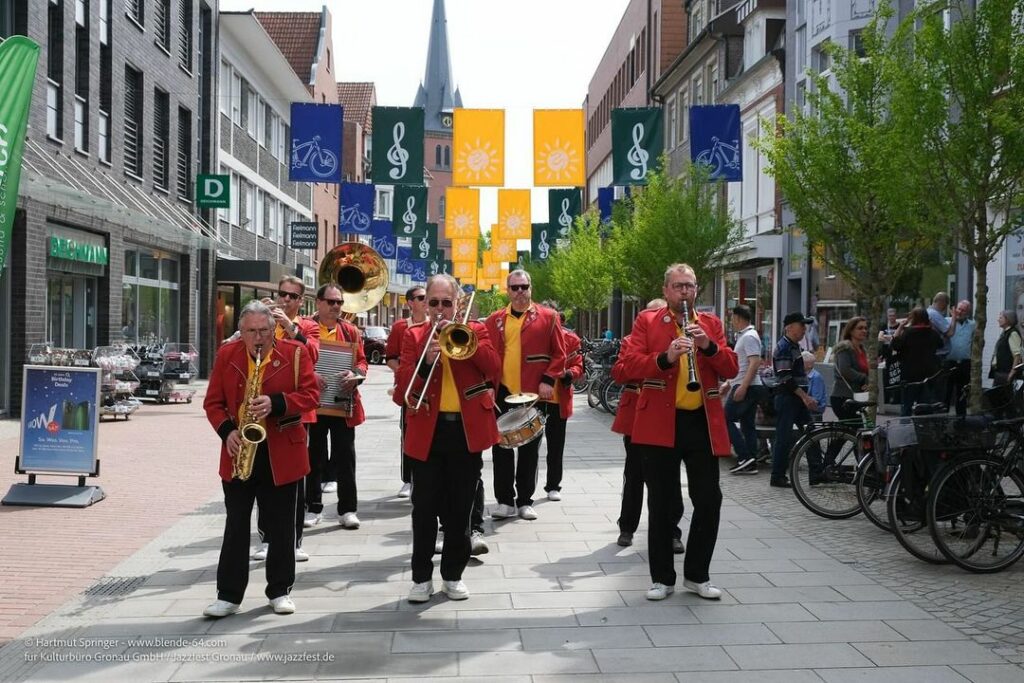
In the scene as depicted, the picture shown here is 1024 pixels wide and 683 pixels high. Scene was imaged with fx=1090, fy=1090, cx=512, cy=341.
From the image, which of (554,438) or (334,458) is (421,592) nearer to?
(334,458)

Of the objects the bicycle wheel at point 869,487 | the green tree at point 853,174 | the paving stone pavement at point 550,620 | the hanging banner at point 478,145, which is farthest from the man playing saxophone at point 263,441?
the hanging banner at point 478,145

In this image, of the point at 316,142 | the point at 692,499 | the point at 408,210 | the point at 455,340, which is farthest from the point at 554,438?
the point at 408,210

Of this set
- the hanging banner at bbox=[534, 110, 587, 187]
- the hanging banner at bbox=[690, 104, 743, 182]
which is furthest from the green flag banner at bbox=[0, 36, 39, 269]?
the hanging banner at bbox=[690, 104, 743, 182]

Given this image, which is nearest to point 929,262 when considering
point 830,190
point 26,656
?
point 830,190

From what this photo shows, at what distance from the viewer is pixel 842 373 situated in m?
10.5

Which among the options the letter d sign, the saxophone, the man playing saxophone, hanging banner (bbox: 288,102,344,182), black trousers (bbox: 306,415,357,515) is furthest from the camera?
the letter d sign

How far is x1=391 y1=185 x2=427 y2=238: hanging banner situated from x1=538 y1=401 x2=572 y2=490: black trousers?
21.0 metres

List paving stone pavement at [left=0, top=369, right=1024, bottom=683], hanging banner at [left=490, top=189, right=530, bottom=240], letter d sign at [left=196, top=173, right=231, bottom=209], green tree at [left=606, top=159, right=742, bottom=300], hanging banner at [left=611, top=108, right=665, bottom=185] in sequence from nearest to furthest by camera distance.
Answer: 1. paving stone pavement at [left=0, top=369, right=1024, bottom=683]
2. hanging banner at [left=611, top=108, right=665, bottom=185]
3. green tree at [left=606, top=159, right=742, bottom=300]
4. letter d sign at [left=196, top=173, right=231, bottom=209]
5. hanging banner at [left=490, top=189, right=530, bottom=240]

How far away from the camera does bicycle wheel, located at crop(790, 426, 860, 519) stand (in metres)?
8.92

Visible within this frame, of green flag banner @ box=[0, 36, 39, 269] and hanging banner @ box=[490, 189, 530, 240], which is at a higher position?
hanging banner @ box=[490, 189, 530, 240]

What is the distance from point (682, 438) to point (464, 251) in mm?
32610

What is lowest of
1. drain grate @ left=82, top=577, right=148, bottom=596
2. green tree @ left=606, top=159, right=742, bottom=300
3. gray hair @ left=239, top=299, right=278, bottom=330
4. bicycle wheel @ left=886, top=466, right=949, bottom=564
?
drain grate @ left=82, top=577, right=148, bottom=596

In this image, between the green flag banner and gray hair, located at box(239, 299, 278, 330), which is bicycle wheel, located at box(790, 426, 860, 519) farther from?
the green flag banner

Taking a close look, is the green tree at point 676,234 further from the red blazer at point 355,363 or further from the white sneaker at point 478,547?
the white sneaker at point 478,547
